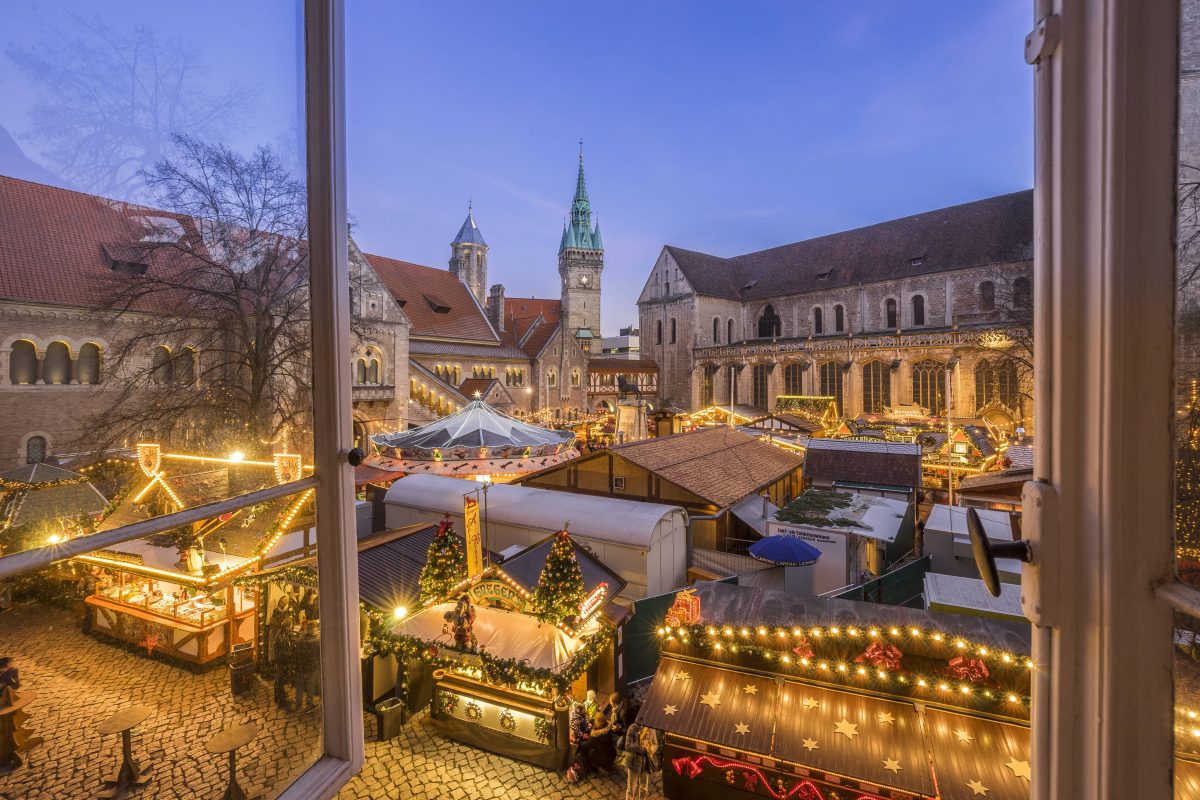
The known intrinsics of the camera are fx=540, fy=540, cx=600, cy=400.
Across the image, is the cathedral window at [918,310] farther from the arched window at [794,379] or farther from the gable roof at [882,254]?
the arched window at [794,379]

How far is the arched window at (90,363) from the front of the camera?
3.83ft

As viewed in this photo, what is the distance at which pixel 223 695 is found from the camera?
1.36 metres

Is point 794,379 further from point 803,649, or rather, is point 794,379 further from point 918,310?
point 803,649

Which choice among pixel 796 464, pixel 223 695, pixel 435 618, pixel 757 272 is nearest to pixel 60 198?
pixel 223 695

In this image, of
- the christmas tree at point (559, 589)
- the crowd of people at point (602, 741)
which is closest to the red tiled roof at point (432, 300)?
the christmas tree at point (559, 589)

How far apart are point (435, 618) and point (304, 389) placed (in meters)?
6.13

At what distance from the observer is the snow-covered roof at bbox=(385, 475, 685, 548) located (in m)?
8.72

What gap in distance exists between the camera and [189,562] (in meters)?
1.39

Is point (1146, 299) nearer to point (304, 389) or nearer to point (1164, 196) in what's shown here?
point (1164, 196)

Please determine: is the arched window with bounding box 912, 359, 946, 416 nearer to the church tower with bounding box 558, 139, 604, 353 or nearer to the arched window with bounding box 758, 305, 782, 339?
the arched window with bounding box 758, 305, 782, 339

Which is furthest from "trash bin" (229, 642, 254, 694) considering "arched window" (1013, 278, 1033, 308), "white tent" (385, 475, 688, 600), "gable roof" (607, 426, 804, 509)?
"arched window" (1013, 278, 1033, 308)

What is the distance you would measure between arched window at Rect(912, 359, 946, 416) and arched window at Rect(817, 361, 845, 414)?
4459mm

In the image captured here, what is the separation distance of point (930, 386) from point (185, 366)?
37509 millimetres

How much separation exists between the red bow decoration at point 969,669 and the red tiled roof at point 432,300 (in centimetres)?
2992
